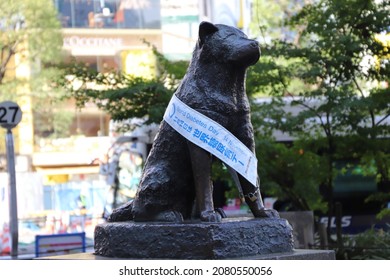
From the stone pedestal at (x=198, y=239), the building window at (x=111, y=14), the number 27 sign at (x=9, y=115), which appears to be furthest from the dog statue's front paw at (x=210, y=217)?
the building window at (x=111, y=14)

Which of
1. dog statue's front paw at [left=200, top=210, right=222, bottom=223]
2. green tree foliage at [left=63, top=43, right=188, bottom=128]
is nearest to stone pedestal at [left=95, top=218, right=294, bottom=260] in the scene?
dog statue's front paw at [left=200, top=210, right=222, bottom=223]

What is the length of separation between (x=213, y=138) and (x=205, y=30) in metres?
0.73

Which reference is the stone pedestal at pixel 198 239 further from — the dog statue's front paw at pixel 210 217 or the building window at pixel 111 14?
the building window at pixel 111 14

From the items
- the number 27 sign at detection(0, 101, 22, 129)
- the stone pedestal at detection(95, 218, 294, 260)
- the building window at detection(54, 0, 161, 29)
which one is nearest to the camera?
the stone pedestal at detection(95, 218, 294, 260)

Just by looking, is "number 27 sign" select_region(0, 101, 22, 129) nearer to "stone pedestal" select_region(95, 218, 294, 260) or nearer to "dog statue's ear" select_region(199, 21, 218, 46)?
"stone pedestal" select_region(95, 218, 294, 260)

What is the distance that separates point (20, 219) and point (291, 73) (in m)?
9.26

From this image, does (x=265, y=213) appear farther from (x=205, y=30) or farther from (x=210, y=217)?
(x=205, y=30)

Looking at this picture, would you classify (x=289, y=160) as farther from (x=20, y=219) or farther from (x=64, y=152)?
(x=64, y=152)

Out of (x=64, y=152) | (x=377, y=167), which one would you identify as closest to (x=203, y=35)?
(x=377, y=167)

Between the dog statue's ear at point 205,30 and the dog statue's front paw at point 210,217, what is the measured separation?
1115mm

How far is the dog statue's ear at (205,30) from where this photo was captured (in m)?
5.79

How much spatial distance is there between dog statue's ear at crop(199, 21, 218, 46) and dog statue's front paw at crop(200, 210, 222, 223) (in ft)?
3.66

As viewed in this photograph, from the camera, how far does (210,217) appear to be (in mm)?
5559

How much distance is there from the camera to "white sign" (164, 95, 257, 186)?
18.5ft
